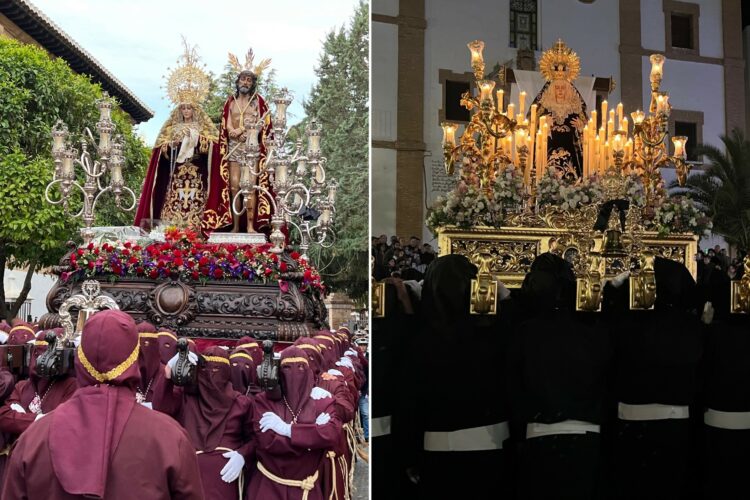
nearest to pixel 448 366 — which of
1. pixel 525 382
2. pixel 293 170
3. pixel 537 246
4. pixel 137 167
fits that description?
pixel 525 382

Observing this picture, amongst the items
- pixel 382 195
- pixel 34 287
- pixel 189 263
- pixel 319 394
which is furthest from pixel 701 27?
pixel 34 287

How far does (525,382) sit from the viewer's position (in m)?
2.68

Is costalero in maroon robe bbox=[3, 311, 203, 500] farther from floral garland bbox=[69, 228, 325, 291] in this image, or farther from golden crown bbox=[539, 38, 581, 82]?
floral garland bbox=[69, 228, 325, 291]

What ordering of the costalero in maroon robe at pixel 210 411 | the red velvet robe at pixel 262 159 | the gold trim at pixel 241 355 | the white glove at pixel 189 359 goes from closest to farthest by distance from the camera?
1. the white glove at pixel 189 359
2. the costalero in maroon robe at pixel 210 411
3. the gold trim at pixel 241 355
4. the red velvet robe at pixel 262 159

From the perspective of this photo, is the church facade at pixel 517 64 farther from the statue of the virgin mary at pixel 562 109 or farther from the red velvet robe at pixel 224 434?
the red velvet robe at pixel 224 434

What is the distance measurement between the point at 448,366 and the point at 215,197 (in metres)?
5.75

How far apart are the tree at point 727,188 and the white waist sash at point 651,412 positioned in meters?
0.57

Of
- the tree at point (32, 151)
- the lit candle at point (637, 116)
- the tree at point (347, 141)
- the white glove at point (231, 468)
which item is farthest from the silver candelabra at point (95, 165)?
the lit candle at point (637, 116)

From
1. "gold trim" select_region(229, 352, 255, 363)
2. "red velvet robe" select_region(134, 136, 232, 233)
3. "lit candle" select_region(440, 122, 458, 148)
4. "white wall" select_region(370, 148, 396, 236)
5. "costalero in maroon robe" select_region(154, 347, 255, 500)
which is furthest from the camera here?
"red velvet robe" select_region(134, 136, 232, 233)

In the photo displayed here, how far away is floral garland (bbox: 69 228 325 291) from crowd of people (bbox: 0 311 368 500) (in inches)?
52.1

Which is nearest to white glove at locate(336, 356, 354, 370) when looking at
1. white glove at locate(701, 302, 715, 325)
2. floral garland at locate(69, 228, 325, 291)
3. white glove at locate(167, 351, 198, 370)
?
floral garland at locate(69, 228, 325, 291)

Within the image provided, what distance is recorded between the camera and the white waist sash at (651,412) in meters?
2.71

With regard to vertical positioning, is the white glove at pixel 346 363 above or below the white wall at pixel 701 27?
below

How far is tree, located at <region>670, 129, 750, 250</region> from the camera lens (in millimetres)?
2686
